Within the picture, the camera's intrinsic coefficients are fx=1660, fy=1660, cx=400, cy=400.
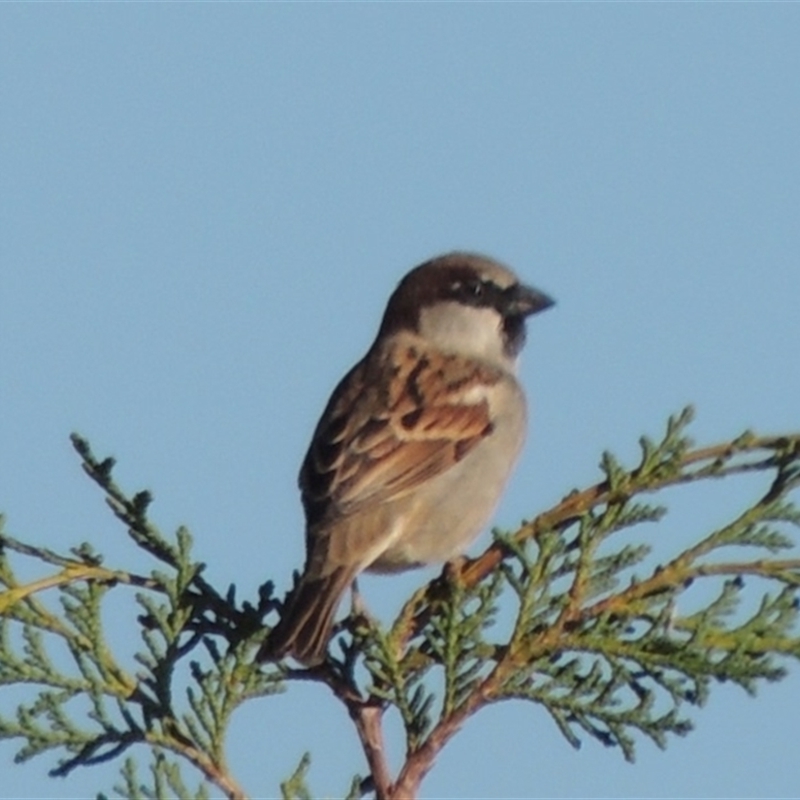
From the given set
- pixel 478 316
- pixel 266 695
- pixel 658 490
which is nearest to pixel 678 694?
pixel 658 490

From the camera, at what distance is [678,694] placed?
306cm

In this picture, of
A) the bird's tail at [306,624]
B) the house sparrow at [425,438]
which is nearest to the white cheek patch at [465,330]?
the house sparrow at [425,438]

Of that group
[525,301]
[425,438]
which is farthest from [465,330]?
[425,438]

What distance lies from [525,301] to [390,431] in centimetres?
100

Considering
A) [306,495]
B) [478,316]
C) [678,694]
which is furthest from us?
[478,316]

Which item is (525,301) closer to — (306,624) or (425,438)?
(425,438)

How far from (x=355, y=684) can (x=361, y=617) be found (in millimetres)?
425

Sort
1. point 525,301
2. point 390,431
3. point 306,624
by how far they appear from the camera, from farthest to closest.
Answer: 1. point 525,301
2. point 390,431
3. point 306,624

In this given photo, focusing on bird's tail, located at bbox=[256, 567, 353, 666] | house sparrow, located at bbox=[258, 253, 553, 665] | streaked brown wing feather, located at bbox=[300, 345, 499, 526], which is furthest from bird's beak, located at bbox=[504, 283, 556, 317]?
bird's tail, located at bbox=[256, 567, 353, 666]

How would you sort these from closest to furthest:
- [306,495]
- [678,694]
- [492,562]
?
[678,694] < [492,562] < [306,495]

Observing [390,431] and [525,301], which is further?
[525,301]

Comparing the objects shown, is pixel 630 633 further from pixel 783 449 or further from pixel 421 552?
pixel 421 552

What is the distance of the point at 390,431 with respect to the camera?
4953 mm

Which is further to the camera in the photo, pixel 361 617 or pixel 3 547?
pixel 361 617
